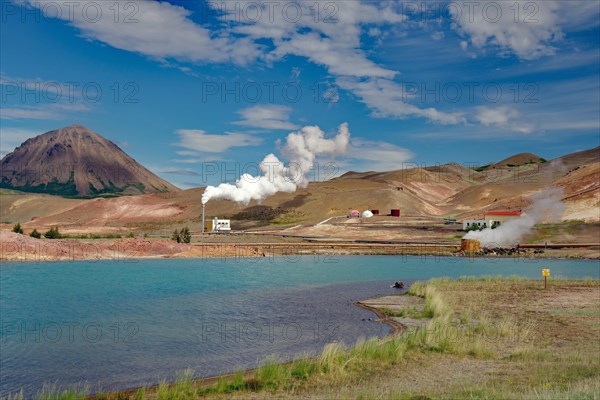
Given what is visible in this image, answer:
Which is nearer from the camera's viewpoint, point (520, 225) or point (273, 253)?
point (273, 253)

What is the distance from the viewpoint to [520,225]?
99188 mm

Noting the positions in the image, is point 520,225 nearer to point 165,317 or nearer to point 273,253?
point 273,253

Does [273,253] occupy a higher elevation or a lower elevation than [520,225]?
lower

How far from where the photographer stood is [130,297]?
37.2 meters

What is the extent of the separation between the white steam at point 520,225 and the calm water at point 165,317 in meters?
31.9

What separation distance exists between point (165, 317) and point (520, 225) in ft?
282

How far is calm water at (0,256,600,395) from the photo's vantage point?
19406 mm

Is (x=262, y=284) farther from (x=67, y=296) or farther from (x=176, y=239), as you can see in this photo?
(x=176, y=239)

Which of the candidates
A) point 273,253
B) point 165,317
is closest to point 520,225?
point 273,253

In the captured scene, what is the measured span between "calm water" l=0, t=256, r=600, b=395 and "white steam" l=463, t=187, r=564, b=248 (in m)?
31.9

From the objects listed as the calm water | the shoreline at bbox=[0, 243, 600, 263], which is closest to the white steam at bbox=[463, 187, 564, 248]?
the shoreline at bbox=[0, 243, 600, 263]

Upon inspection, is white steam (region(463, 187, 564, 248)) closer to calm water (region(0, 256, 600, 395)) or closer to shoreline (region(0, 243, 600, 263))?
shoreline (region(0, 243, 600, 263))

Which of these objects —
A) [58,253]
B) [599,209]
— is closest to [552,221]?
[599,209]

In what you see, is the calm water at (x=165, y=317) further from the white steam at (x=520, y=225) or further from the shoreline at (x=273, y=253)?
the white steam at (x=520, y=225)
